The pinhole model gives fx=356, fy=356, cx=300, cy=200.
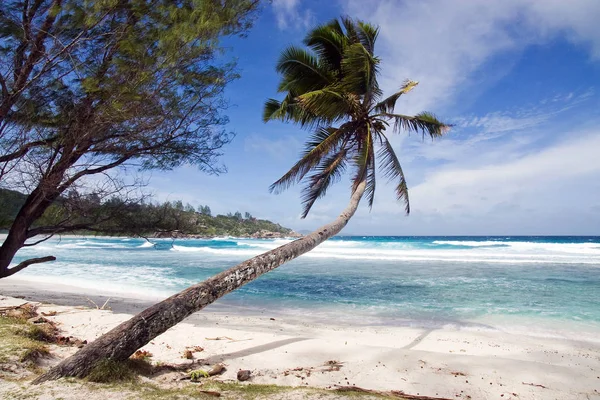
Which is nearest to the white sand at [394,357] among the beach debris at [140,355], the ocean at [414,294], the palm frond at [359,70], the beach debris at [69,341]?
the beach debris at [140,355]

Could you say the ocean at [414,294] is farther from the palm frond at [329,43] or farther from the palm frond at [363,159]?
the palm frond at [329,43]

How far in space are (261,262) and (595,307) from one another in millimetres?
10688

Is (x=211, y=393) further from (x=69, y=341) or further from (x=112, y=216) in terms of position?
(x=112, y=216)

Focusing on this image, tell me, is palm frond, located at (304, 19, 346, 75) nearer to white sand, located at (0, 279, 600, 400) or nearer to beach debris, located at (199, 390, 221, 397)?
white sand, located at (0, 279, 600, 400)

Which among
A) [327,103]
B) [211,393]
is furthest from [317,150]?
[211,393]

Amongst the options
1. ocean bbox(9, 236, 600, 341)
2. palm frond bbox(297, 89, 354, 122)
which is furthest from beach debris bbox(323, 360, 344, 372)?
palm frond bbox(297, 89, 354, 122)

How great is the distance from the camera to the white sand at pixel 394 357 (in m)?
4.20

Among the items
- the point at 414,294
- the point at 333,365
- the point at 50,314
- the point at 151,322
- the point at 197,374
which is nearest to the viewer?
the point at 151,322

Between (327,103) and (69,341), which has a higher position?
(327,103)

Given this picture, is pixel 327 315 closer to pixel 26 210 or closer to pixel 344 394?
pixel 344 394

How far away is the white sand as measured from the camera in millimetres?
4195

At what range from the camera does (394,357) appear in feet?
16.7

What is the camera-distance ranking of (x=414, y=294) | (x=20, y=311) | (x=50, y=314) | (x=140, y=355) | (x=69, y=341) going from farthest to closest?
(x=414, y=294) → (x=50, y=314) → (x=20, y=311) → (x=69, y=341) → (x=140, y=355)

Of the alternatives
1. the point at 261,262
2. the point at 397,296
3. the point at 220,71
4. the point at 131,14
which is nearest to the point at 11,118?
the point at 131,14
